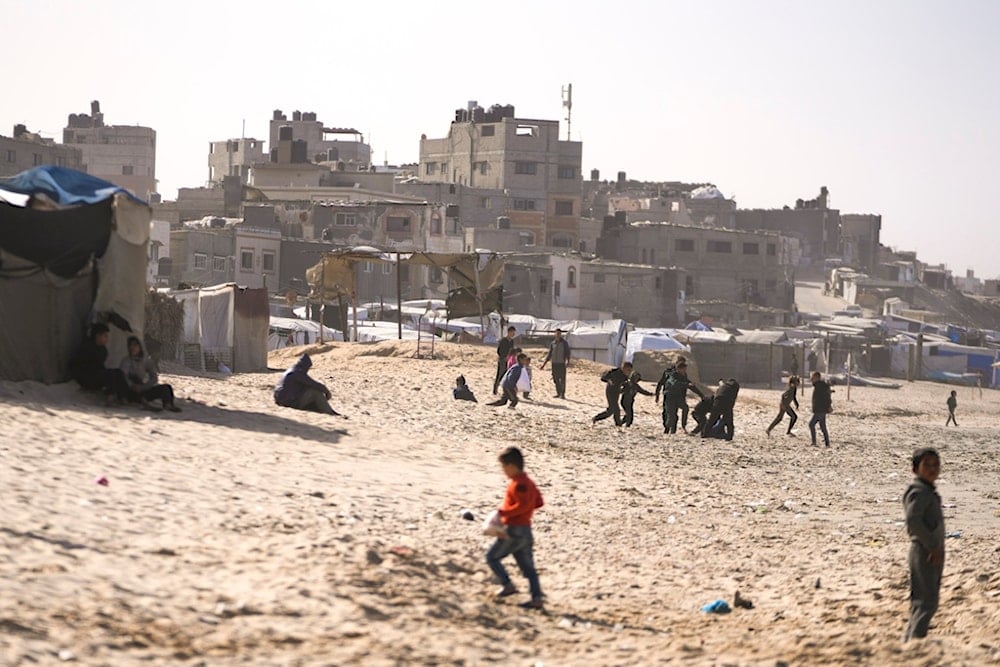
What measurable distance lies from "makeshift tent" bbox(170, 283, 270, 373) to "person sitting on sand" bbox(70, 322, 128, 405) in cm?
1105

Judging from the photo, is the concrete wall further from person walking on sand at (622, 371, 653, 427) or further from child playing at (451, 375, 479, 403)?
person walking on sand at (622, 371, 653, 427)

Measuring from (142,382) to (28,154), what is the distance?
60624 mm

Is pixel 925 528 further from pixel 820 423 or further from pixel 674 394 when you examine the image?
pixel 820 423

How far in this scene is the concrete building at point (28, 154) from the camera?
70.9m

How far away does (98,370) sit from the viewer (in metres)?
15.9

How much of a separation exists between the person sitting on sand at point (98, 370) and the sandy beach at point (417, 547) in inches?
9.6

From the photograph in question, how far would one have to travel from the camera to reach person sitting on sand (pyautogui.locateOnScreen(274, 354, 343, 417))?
18.4m

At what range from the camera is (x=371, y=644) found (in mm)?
8047

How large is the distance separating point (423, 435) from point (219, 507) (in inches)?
282

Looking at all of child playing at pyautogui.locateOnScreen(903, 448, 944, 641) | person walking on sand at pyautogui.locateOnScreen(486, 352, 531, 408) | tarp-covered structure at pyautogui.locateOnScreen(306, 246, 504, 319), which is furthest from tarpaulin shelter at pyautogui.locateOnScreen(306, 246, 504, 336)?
child playing at pyautogui.locateOnScreen(903, 448, 944, 641)

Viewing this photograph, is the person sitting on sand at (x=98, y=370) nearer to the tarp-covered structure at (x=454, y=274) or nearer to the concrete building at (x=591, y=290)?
the tarp-covered structure at (x=454, y=274)

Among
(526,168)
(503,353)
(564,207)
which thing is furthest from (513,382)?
(564,207)

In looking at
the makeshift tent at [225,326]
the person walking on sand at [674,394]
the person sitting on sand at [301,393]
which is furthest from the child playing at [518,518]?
the makeshift tent at [225,326]

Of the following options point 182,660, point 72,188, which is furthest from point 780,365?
point 182,660
